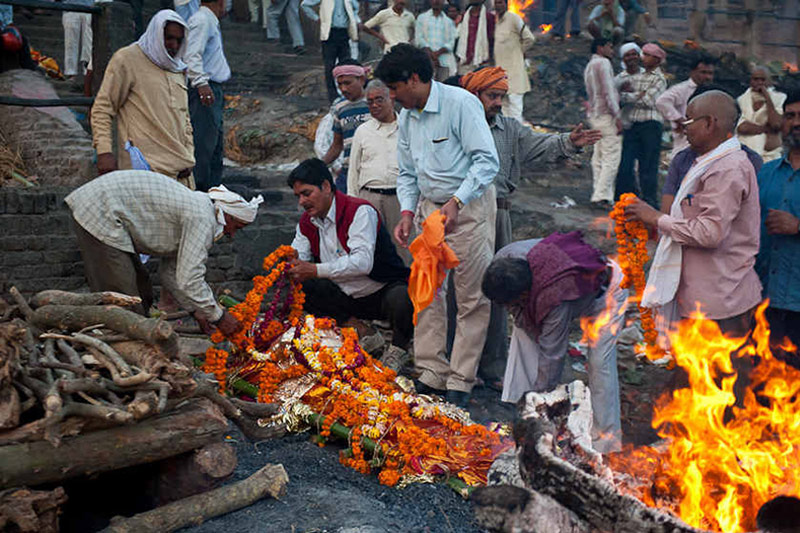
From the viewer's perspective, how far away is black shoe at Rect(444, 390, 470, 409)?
5824 mm

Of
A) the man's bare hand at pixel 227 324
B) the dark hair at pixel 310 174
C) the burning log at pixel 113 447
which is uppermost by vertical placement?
the dark hair at pixel 310 174

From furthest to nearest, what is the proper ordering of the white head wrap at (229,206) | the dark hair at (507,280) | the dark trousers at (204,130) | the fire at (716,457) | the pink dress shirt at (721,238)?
the dark trousers at (204,130) → the white head wrap at (229,206) → the dark hair at (507,280) → the pink dress shirt at (721,238) → the fire at (716,457)

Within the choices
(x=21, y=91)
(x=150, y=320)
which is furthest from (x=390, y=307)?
(x=21, y=91)

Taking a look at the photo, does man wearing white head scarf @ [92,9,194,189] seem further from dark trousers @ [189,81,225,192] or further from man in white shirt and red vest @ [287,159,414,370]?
man in white shirt and red vest @ [287,159,414,370]

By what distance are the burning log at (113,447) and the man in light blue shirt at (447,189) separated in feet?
7.51

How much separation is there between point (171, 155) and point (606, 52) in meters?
6.26

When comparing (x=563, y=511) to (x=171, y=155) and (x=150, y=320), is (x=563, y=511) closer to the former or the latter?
(x=150, y=320)

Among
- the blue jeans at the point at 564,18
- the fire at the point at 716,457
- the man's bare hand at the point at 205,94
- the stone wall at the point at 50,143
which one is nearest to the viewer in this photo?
the fire at the point at 716,457

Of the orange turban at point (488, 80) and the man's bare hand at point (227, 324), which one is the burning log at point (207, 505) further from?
the orange turban at point (488, 80)

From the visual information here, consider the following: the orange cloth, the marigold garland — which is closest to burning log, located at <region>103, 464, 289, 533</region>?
the marigold garland

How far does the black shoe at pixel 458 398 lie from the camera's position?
5824 mm

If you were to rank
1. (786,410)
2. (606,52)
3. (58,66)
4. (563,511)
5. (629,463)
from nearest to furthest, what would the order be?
(563,511) → (786,410) → (629,463) → (606,52) → (58,66)

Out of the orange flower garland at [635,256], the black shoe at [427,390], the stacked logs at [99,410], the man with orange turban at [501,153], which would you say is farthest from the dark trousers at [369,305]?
the stacked logs at [99,410]

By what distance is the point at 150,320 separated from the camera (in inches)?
159
